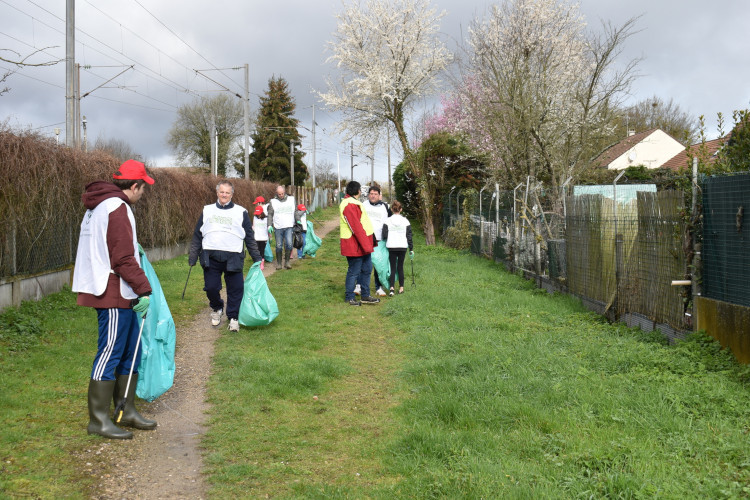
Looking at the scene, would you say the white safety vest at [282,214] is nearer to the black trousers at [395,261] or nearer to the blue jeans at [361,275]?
the black trousers at [395,261]

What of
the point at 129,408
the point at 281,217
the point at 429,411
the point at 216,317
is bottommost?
the point at 429,411

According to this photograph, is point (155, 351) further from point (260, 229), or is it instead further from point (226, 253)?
point (260, 229)

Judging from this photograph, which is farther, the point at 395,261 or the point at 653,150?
the point at 653,150

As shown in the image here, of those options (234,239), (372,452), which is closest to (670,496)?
(372,452)

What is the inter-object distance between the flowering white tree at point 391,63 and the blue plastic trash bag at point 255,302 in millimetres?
13901

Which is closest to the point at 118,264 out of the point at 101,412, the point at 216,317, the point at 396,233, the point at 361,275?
the point at 101,412

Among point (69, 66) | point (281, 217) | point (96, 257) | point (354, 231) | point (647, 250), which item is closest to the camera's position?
point (96, 257)

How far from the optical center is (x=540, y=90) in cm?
1402

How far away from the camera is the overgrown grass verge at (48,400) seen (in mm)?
3697

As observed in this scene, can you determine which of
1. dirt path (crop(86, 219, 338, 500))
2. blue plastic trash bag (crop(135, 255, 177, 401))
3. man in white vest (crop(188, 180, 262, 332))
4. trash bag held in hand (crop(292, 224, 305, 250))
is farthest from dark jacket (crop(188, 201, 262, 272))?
trash bag held in hand (crop(292, 224, 305, 250))

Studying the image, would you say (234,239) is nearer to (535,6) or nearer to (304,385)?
(304,385)

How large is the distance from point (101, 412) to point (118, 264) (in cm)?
108

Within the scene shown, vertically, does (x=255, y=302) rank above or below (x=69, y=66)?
below

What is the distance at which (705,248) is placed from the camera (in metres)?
6.35
